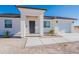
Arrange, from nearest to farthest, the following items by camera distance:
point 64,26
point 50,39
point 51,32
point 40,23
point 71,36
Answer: point 50,39, point 51,32, point 71,36, point 64,26, point 40,23

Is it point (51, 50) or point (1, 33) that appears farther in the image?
point (1, 33)

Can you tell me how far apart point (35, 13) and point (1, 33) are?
2479 mm

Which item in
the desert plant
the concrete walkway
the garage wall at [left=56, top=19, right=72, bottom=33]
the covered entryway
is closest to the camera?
the concrete walkway

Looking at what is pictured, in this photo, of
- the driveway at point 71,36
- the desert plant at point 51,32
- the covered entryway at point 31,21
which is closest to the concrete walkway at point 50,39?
the driveway at point 71,36

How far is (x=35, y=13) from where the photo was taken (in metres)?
10.3

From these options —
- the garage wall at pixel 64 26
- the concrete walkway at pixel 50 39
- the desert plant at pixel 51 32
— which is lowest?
the concrete walkway at pixel 50 39

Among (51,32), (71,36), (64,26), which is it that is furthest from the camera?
(64,26)

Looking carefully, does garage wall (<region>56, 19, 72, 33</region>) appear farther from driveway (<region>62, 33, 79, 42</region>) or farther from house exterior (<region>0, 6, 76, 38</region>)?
driveway (<region>62, 33, 79, 42</region>)

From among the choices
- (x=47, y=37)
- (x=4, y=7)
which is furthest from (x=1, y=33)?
(x=47, y=37)

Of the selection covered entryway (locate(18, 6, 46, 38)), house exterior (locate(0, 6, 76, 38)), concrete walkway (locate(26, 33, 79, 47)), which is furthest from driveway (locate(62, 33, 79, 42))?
covered entryway (locate(18, 6, 46, 38))

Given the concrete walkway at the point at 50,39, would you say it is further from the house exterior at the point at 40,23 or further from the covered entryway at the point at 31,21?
the covered entryway at the point at 31,21

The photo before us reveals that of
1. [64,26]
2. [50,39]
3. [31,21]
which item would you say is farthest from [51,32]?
[31,21]

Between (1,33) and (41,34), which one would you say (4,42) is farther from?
(41,34)

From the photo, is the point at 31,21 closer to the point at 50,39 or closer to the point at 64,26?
the point at 64,26
